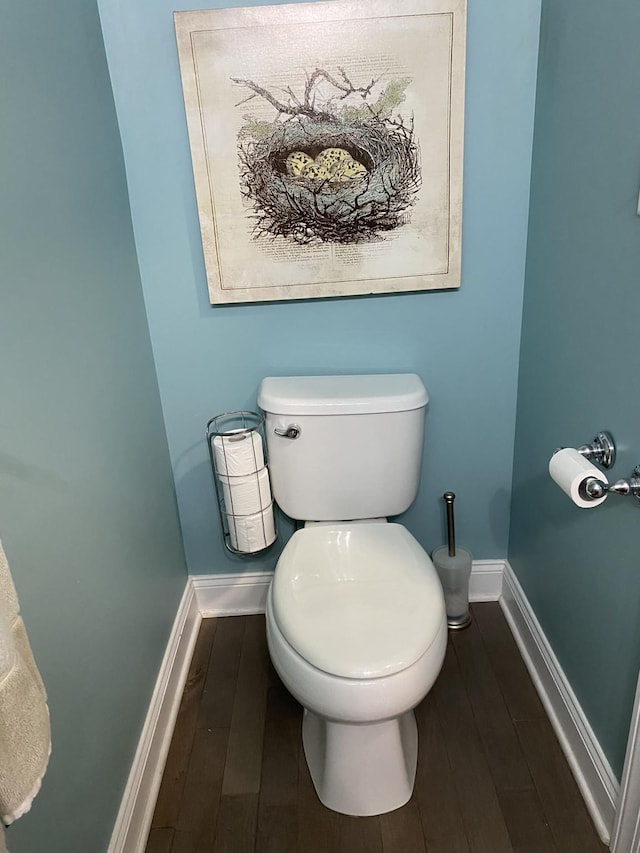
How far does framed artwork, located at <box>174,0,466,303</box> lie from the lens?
135cm

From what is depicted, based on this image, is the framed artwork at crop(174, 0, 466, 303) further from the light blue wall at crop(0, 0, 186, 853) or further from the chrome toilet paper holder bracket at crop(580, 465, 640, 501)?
the chrome toilet paper holder bracket at crop(580, 465, 640, 501)

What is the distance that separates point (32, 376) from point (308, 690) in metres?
0.77

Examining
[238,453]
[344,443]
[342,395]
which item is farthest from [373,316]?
[238,453]

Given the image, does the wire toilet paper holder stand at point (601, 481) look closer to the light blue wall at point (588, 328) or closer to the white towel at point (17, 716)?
the light blue wall at point (588, 328)

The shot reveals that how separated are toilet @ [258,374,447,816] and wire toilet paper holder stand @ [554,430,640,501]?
16.6 inches

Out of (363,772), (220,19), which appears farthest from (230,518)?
(220,19)

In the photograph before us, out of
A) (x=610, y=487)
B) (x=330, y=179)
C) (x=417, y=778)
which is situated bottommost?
(x=417, y=778)

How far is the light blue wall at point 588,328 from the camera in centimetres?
108

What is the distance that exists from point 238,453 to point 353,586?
0.45m

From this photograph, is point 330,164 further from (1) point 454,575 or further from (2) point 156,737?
(2) point 156,737

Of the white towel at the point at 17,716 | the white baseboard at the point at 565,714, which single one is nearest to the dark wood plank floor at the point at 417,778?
the white baseboard at the point at 565,714

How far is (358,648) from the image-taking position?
1.19 m

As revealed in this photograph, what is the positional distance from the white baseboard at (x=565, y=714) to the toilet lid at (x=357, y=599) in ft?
1.44

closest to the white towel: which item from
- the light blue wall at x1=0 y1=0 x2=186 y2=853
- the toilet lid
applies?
the light blue wall at x1=0 y1=0 x2=186 y2=853
